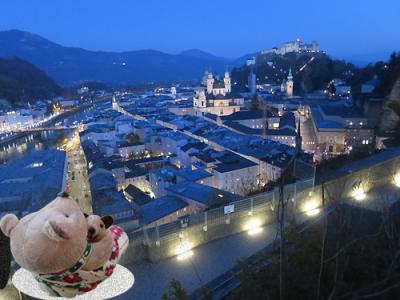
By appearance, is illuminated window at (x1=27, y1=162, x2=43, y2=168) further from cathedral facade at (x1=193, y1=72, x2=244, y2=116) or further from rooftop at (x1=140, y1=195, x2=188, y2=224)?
cathedral facade at (x1=193, y1=72, x2=244, y2=116)

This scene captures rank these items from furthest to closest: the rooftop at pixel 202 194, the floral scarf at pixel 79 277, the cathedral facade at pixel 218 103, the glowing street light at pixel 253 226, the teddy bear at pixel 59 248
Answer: the cathedral facade at pixel 218 103
the rooftop at pixel 202 194
the glowing street light at pixel 253 226
the floral scarf at pixel 79 277
the teddy bear at pixel 59 248

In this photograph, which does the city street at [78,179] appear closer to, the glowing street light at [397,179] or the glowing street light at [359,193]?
the glowing street light at [359,193]

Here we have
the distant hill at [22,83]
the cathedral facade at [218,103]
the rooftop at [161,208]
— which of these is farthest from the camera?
the distant hill at [22,83]

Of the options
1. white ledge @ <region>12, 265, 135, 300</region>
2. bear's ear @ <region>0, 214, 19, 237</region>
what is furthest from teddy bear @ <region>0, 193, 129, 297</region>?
white ledge @ <region>12, 265, 135, 300</region>

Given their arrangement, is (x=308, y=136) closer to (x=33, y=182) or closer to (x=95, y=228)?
(x=33, y=182)

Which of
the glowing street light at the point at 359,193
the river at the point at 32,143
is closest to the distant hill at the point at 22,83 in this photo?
the river at the point at 32,143

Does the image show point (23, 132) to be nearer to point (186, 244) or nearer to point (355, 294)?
point (186, 244)

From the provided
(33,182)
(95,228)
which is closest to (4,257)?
(95,228)
